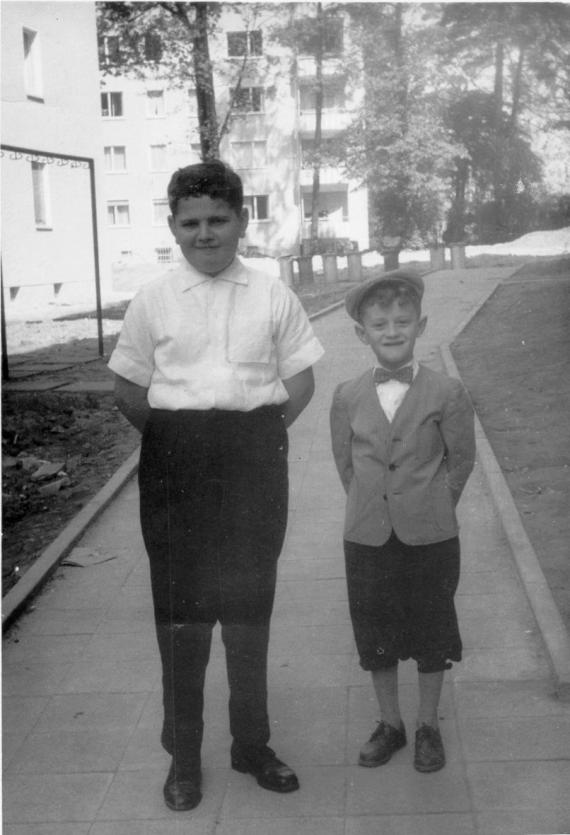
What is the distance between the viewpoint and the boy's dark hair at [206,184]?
2537mm

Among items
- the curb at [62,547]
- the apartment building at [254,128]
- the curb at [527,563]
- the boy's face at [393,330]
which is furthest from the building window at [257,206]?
the curb at [62,547]

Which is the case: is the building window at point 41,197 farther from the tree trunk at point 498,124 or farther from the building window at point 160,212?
the tree trunk at point 498,124

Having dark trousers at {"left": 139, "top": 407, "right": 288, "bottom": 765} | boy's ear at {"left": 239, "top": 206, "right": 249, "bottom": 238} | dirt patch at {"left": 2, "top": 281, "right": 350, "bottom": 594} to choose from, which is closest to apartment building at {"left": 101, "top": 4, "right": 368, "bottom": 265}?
boy's ear at {"left": 239, "top": 206, "right": 249, "bottom": 238}

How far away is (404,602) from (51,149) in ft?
5.57

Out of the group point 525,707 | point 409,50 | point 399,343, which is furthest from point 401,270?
point 525,707

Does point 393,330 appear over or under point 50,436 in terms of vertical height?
over

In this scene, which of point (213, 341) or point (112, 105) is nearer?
point (213, 341)

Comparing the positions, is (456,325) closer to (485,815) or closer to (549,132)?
(549,132)

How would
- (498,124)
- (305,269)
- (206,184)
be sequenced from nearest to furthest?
(206,184) < (305,269) < (498,124)

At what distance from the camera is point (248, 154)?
9.27 feet

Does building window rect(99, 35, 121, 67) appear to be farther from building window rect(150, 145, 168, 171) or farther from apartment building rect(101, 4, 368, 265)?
building window rect(150, 145, 168, 171)

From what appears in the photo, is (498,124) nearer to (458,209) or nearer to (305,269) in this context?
(458,209)

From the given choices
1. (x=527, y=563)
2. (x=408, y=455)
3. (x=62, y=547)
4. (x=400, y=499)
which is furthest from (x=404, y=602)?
(x=62, y=547)

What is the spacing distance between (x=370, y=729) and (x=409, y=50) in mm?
1786
